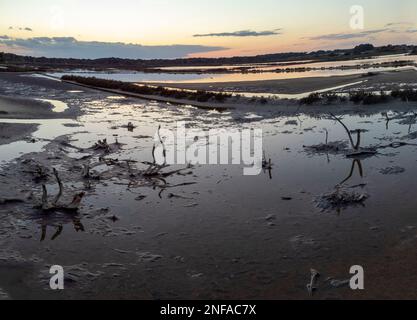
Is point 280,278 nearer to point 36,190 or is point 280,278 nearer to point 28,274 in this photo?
point 28,274

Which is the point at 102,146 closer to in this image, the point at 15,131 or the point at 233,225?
the point at 15,131

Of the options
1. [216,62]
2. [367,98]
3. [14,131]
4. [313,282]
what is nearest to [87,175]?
[313,282]

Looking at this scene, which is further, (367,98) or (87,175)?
(367,98)

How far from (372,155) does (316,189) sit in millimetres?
3980

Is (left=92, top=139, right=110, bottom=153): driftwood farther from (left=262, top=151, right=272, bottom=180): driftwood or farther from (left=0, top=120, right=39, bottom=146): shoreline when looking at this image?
(left=262, top=151, right=272, bottom=180): driftwood

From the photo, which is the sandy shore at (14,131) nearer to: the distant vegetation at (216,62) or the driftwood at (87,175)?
the driftwood at (87,175)

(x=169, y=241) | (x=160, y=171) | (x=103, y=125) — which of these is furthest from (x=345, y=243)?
(x=103, y=125)

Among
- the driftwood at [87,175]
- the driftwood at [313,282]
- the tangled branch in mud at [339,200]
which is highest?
the driftwood at [87,175]

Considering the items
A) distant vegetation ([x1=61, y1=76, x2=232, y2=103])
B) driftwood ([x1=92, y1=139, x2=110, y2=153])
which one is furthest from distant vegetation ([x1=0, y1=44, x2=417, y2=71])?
driftwood ([x1=92, y1=139, x2=110, y2=153])

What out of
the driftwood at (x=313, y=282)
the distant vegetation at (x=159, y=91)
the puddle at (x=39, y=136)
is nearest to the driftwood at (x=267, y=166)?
the driftwood at (x=313, y=282)

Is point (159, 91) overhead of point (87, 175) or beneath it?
overhead
